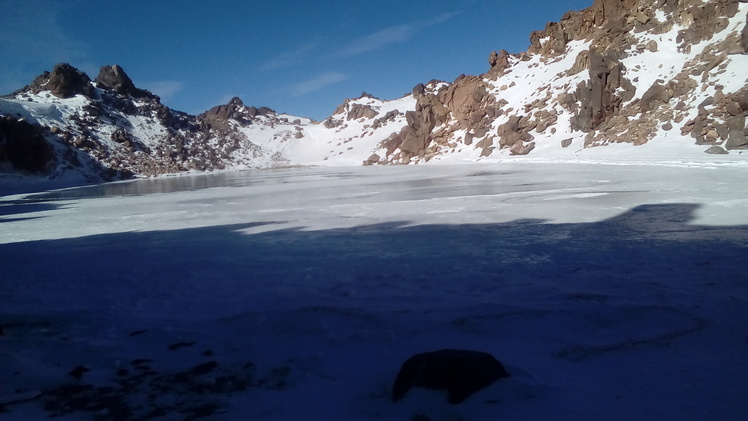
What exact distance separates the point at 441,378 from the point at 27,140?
155ft

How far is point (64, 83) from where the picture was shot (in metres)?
60.9

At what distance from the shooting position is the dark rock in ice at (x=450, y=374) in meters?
2.82

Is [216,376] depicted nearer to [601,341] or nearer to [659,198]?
[601,341]

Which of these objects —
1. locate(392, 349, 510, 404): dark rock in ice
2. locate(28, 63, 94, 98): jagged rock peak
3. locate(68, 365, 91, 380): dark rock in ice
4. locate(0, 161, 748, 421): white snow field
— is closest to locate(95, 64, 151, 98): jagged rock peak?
locate(28, 63, 94, 98): jagged rock peak

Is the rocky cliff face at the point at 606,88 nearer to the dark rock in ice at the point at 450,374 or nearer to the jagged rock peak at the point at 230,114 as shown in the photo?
the dark rock in ice at the point at 450,374

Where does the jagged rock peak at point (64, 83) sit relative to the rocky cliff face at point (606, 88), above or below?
above

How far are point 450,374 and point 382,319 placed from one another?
4.87 ft

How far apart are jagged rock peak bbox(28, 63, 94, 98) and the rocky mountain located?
16 cm

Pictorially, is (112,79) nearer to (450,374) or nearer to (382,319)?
(382,319)

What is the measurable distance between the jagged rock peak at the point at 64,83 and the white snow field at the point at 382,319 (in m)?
64.5

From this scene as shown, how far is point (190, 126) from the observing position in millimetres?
78312

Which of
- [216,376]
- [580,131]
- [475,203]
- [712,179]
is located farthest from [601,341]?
[580,131]

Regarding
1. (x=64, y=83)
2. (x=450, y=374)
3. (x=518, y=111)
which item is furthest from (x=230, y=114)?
(x=450, y=374)

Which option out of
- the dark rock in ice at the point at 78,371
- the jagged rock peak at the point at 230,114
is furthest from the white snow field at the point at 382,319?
the jagged rock peak at the point at 230,114
